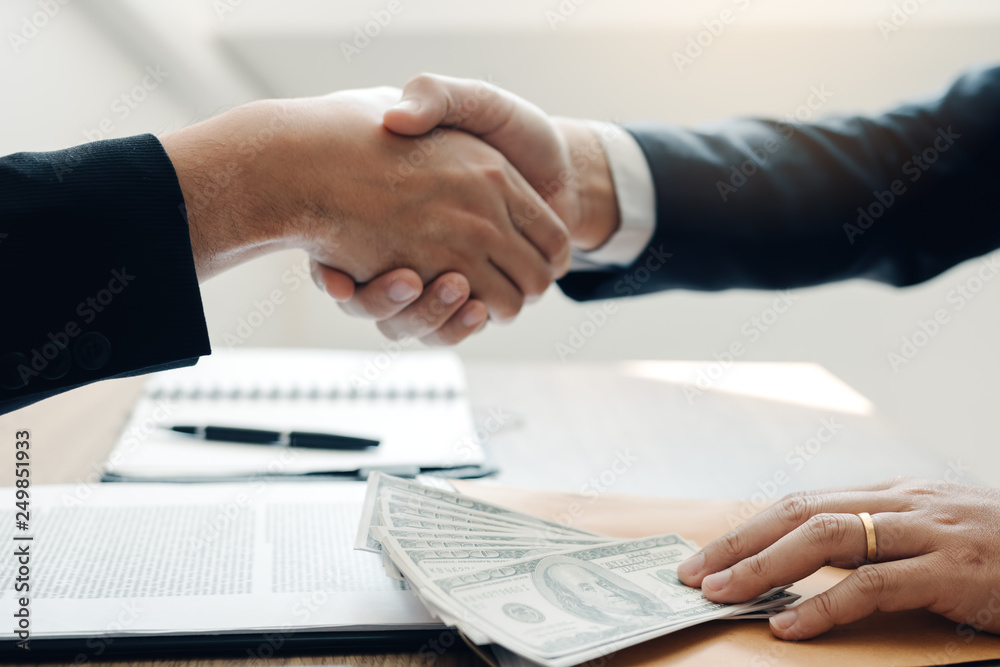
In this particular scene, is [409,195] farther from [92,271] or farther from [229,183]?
[92,271]

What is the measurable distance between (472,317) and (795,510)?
2.19 ft

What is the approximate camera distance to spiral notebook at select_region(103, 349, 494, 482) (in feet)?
2.79

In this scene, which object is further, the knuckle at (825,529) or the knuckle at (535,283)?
the knuckle at (535,283)

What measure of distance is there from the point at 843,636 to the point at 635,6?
1.92 metres

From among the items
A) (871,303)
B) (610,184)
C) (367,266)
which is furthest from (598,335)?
(367,266)

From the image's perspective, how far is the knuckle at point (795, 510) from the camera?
0.58 meters

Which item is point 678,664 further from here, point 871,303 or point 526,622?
point 871,303

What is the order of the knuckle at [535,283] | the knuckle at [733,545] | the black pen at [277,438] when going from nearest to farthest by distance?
1. the knuckle at [733,545]
2. the black pen at [277,438]
3. the knuckle at [535,283]

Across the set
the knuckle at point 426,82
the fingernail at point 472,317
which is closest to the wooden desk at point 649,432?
the fingernail at point 472,317

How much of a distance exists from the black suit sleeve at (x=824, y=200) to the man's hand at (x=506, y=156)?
3.3 inches

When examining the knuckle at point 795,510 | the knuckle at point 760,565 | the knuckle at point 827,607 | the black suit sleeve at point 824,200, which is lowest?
the knuckle at point 827,607

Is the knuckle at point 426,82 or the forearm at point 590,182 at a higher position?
the knuckle at point 426,82

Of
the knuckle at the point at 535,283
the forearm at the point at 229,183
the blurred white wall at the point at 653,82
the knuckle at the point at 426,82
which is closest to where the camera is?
the forearm at the point at 229,183
